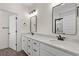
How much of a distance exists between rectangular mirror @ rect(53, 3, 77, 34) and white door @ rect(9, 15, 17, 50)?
95.8 inches

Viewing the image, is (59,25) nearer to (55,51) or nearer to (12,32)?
(55,51)

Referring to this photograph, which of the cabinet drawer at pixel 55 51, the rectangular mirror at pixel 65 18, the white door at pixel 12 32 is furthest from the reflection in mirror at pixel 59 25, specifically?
the white door at pixel 12 32

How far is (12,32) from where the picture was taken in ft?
15.3

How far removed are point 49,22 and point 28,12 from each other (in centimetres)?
→ 204

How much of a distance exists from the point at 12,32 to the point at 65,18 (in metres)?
3.19

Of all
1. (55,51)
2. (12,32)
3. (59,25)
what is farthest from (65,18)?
(12,32)

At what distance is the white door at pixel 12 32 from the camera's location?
4434 millimetres

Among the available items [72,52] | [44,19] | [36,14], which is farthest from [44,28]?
[72,52]

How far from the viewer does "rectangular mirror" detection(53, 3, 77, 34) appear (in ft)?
6.72

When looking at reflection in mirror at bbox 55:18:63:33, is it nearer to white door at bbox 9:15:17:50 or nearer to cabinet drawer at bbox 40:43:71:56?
cabinet drawer at bbox 40:43:71:56

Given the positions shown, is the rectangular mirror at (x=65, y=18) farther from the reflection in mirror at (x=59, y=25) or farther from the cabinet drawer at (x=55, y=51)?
the cabinet drawer at (x=55, y=51)

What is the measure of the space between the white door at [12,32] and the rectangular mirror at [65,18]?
2433 millimetres

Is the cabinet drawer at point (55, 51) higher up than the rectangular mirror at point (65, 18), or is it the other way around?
the rectangular mirror at point (65, 18)

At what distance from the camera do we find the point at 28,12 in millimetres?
4691
